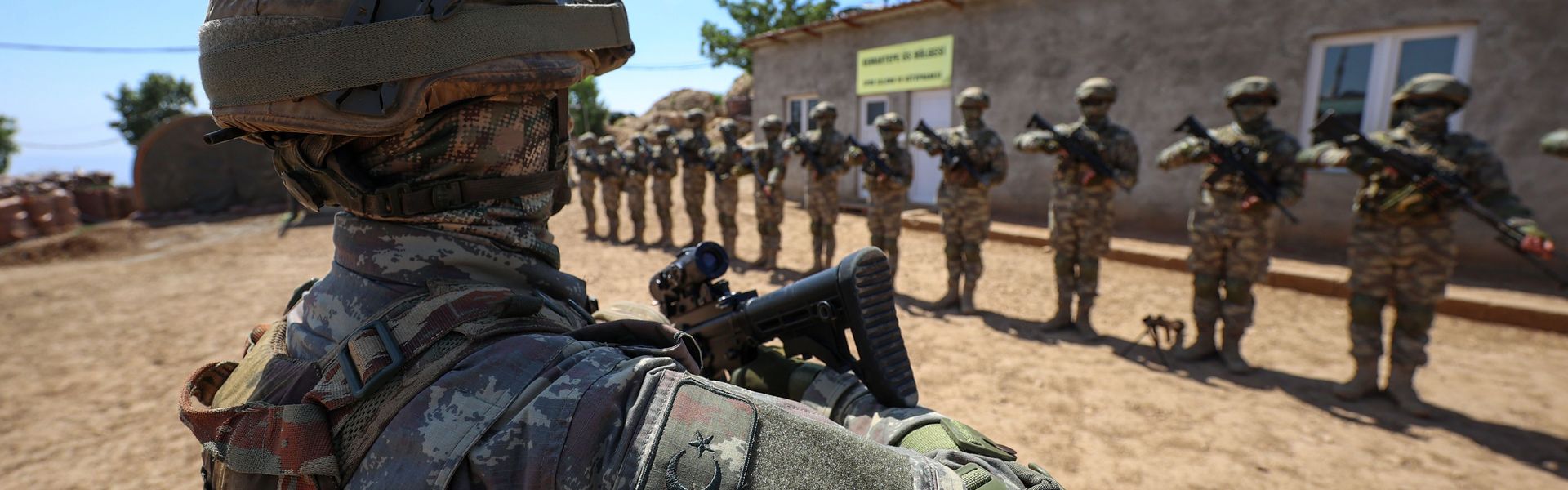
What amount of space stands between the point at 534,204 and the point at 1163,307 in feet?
22.4

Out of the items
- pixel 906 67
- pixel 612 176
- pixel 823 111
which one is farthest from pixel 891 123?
pixel 612 176

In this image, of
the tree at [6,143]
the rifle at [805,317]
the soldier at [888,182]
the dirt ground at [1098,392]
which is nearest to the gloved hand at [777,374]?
the rifle at [805,317]

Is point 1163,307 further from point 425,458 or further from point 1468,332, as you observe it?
point 425,458

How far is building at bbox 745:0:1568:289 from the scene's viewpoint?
630cm

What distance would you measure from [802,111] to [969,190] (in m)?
7.84

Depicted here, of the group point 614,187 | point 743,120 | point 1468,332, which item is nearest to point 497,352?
point 1468,332

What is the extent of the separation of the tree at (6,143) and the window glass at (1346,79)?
40.9 meters

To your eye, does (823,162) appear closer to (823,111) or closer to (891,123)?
(823,111)

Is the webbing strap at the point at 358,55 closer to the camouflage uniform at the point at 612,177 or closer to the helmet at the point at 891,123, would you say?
the helmet at the point at 891,123

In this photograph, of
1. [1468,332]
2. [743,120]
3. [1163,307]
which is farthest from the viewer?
[743,120]

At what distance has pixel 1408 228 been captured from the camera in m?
4.09

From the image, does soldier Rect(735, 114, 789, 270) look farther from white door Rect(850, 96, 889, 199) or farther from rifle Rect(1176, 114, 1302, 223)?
rifle Rect(1176, 114, 1302, 223)

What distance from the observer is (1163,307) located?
647 cm

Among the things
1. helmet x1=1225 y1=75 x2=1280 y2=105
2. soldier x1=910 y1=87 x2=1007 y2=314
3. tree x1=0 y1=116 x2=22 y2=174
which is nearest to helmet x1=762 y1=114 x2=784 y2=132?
soldier x1=910 y1=87 x2=1007 y2=314
